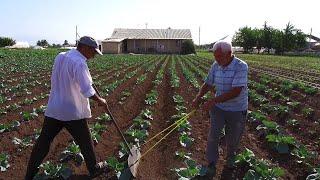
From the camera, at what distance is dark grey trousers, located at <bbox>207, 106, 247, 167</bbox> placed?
587cm

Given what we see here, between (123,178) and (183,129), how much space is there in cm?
299

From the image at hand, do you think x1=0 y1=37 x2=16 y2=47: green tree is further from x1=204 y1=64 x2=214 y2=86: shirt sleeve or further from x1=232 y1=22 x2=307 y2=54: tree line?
x1=204 y1=64 x2=214 y2=86: shirt sleeve

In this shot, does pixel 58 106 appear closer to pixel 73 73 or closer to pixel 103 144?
pixel 73 73

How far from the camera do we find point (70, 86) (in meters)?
5.34

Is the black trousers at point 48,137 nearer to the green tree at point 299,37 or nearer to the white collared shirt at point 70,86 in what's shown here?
the white collared shirt at point 70,86

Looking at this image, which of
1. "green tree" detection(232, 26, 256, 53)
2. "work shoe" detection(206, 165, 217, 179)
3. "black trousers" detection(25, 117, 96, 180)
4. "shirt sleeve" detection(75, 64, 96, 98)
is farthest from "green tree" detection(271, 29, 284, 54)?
"shirt sleeve" detection(75, 64, 96, 98)

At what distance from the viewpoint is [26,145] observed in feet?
23.8

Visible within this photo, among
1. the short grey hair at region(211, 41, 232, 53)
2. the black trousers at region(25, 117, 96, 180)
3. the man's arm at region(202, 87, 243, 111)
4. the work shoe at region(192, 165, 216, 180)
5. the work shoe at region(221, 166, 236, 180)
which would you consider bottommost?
the work shoe at region(221, 166, 236, 180)

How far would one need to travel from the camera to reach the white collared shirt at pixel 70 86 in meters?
5.19

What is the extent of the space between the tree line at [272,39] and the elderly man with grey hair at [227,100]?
6835cm

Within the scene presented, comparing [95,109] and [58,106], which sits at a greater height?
[58,106]

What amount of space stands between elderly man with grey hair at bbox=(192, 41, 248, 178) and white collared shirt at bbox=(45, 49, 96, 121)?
154 cm

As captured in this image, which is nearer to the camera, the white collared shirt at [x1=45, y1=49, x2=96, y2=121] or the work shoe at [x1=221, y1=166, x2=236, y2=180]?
the white collared shirt at [x1=45, y1=49, x2=96, y2=121]

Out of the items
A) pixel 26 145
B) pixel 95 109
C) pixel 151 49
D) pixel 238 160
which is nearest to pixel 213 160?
pixel 238 160
